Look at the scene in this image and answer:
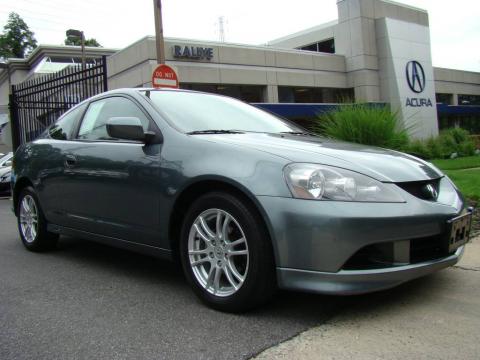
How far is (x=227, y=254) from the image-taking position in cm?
311

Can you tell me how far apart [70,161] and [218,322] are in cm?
218

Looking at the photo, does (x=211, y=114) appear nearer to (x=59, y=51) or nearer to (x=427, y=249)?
(x=427, y=249)

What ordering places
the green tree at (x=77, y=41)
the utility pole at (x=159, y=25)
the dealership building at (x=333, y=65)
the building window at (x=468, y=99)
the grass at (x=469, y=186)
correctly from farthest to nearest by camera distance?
the green tree at (x=77, y=41) → the building window at (x=468, y=99) → the dealership building at (x=333, y=65) → the utility pole at (x=159, y=25) → the grass at (x=469, y=186)

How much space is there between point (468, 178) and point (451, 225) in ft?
20.0

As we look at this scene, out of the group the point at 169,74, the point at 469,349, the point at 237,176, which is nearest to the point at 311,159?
the point at 237,176

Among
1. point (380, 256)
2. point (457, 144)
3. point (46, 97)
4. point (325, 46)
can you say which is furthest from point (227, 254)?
point (325, 46)

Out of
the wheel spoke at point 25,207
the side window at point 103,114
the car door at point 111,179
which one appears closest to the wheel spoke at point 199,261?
the car door at point 111,179

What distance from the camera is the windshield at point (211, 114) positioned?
12.3ft

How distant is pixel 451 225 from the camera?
3.00 metres

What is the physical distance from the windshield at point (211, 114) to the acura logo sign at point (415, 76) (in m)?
27.2

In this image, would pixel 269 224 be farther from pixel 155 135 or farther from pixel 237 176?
pixel 155 135

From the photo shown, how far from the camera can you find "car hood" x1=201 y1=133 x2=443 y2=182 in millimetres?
2965

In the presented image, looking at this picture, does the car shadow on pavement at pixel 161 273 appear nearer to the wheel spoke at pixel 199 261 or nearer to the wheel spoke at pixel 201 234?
the wheel spoke at pixel 199 261

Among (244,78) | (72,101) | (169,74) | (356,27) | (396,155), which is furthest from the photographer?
(356,27)
